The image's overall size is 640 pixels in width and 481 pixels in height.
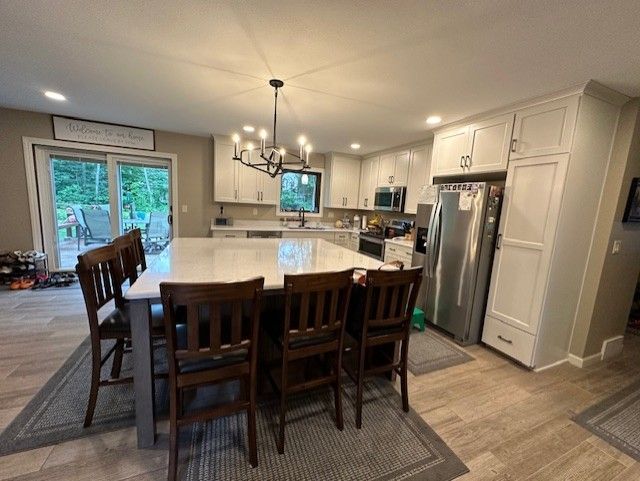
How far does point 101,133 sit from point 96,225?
55.8 inches

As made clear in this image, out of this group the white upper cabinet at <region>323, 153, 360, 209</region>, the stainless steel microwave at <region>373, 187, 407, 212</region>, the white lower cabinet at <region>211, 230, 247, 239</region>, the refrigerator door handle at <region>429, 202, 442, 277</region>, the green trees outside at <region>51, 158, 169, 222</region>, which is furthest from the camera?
the white upper cabinet at <region>323, 153, 360, 209</region>

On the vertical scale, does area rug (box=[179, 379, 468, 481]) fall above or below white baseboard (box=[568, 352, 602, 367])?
below

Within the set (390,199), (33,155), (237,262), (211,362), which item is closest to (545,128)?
(390,199)

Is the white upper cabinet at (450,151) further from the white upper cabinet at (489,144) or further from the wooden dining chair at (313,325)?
the wooden dining chair at (313,325)

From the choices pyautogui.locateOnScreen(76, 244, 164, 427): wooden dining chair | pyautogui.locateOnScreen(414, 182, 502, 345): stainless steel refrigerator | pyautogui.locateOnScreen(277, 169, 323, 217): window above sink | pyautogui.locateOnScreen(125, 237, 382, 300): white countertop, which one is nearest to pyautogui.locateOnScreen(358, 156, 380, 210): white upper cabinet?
pyautogui.locateOnScreen(277, 169, 323, 217): window above sink

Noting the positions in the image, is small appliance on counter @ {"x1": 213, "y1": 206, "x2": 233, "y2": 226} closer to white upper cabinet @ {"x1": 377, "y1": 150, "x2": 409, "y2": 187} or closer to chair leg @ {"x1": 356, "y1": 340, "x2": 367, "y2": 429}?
white upper cabinet @ {"x1": 377, "y1": 150, "x2": 409, "y2": 187}

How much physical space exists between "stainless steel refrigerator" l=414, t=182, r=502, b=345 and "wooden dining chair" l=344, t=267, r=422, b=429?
50.7 inches

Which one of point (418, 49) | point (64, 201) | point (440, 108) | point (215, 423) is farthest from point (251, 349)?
point (64, 201)

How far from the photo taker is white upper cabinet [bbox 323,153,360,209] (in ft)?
16.9

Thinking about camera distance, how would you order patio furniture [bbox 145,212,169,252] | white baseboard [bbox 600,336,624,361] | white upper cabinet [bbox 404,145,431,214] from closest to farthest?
white baseboard [bbox 600,336,624,361], white upper cabinet [bbox 404,145,431,214], patio furniture [bbox 145,212,169,252]

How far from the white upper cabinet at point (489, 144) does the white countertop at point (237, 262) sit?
159 cm

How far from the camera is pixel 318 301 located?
56.1 inches

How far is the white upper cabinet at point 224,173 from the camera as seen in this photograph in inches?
170

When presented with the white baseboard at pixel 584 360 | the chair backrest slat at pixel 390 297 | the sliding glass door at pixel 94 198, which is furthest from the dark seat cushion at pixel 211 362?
the sliding glass door at pixel 94 198
